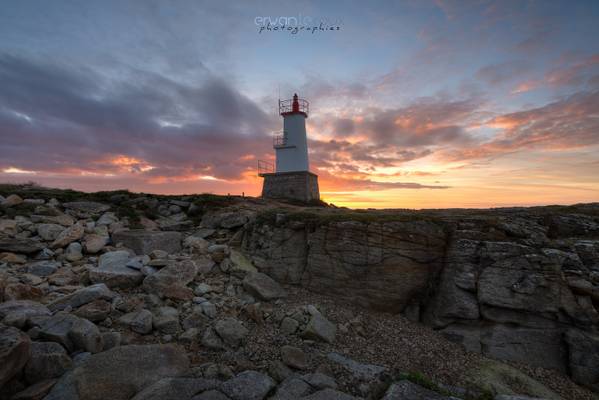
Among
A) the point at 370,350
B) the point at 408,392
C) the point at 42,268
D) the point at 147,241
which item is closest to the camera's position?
the point at 408,392

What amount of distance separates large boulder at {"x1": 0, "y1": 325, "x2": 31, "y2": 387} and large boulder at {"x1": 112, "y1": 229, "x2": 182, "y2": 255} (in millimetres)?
8308

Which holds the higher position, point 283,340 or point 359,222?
point 359,222

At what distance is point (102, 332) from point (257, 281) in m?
5.90

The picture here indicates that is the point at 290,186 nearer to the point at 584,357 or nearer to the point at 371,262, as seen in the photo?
the point at 371,262

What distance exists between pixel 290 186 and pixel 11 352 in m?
25.8

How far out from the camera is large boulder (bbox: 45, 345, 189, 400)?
6129mm

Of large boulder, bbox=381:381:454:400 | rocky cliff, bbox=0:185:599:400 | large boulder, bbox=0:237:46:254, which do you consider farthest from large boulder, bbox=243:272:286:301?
large boulder, bbox=0:237:46:254

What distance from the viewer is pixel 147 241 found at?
582 inches

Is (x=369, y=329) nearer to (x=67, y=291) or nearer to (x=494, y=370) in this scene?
(x=494, y=370)

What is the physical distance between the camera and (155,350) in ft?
25.2

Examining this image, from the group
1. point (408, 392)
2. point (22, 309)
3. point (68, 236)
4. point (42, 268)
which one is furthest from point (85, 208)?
point (408, 392)

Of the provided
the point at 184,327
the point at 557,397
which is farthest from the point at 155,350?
the point at 557,397

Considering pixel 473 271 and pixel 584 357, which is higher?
pixel 473 271

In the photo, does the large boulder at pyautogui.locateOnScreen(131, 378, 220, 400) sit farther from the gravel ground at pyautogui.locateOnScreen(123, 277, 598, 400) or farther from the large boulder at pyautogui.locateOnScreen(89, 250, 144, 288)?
the large boulder at pyautogui.locateOnScreen(89, 250, 144, 288)
